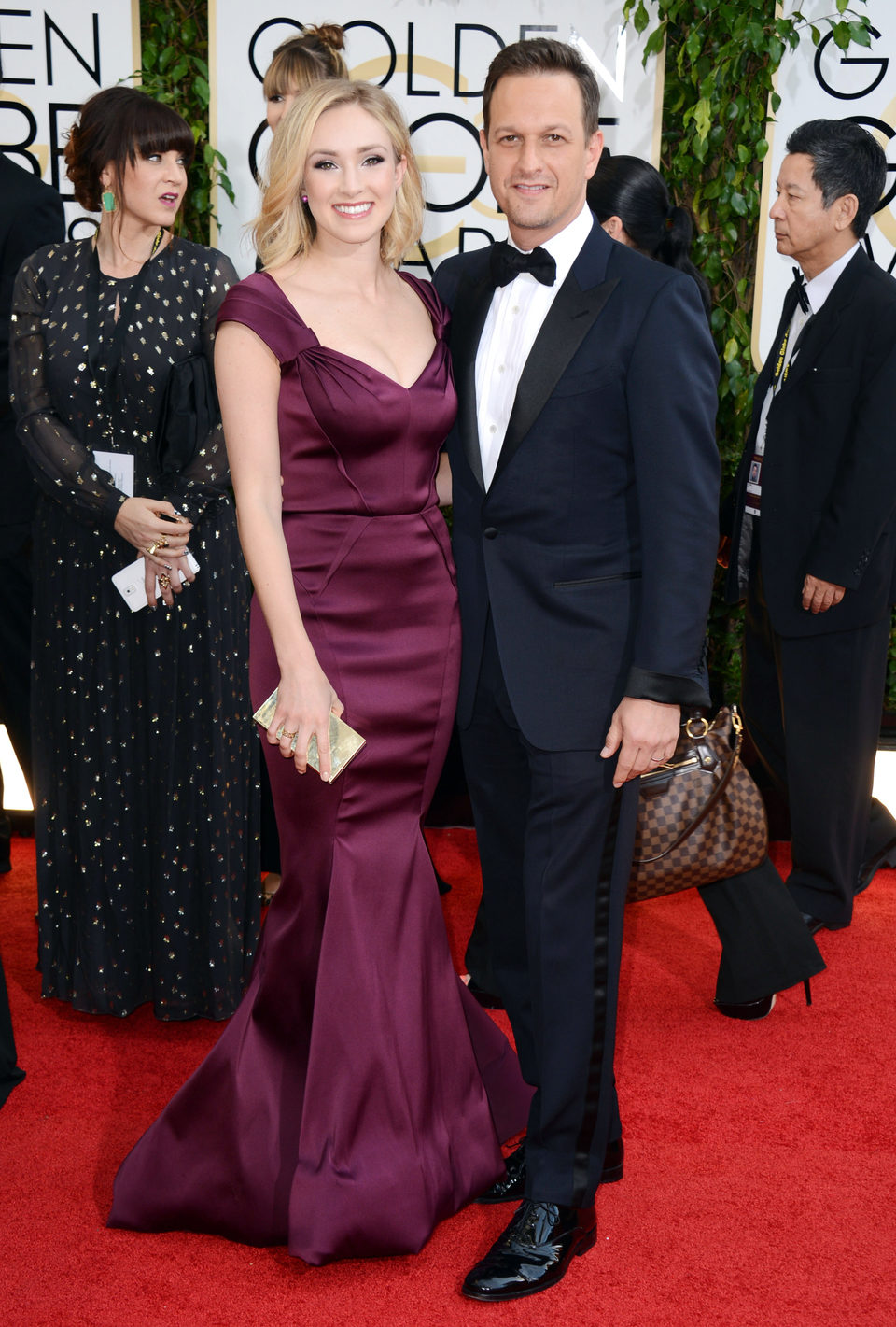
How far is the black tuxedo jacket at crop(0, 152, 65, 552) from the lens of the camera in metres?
3.53

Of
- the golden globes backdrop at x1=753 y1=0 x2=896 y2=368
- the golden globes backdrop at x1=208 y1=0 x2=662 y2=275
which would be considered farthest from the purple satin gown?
the golden globes backdrop at x1=753 y1=0 x2=896 y2=368

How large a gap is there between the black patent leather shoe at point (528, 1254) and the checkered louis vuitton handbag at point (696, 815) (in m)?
0.68

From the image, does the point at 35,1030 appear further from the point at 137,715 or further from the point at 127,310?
the point at 127,310

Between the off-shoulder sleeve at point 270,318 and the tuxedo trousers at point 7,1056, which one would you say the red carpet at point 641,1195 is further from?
the off-shoulder sleeve at point 270,318

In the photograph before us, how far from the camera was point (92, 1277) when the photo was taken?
6.80ft

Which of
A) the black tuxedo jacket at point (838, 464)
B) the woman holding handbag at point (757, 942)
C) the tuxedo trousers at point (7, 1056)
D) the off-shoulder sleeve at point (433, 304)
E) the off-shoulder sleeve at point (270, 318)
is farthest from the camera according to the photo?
the black tuxedo jacket at point (838, 464)

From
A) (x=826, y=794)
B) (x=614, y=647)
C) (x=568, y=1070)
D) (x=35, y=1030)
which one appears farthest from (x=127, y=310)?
(x=826, y=794)

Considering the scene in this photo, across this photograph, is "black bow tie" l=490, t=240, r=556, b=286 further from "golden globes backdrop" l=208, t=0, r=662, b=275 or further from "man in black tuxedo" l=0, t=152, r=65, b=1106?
"golden globes backdrop" l=208, t=0, r=662, b=275

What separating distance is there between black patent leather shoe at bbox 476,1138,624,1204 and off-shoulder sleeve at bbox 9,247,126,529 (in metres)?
1.51

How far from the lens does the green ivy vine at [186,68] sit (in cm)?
402

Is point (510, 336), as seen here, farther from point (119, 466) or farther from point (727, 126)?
point (727, 126)

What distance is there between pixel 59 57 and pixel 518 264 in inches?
106

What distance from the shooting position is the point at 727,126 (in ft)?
13.1

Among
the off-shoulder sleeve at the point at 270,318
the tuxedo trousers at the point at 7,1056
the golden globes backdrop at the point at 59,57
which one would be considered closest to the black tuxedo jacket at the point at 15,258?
the golden globes backdrop at the point at 59,57
